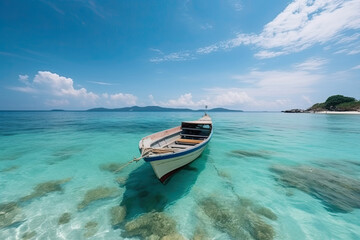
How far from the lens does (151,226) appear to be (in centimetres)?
534

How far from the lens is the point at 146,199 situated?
6934 millimetres

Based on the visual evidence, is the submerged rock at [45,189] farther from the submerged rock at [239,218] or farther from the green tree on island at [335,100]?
the green tree on island at [335,100]

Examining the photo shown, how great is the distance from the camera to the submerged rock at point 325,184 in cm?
666

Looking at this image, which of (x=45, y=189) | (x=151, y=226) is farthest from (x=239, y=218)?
(x=45, y=189)

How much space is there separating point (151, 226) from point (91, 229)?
217 cm

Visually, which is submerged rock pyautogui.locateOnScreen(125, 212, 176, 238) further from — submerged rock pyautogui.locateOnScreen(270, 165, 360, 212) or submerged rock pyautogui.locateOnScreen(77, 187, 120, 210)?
submerged rock pyautogui.locateOnScreen(270, 165, 360, 212)

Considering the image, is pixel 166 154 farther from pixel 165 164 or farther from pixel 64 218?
pixel 64 218

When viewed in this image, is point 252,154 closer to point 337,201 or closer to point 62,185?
point 337,201

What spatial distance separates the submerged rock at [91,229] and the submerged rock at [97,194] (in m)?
1.31

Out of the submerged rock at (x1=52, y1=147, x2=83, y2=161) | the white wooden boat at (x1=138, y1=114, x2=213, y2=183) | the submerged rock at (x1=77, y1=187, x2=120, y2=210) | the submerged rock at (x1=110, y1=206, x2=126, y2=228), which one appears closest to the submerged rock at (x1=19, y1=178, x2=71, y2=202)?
the submerged rock at (x1=77, y1=187, x2=120, y2=210)

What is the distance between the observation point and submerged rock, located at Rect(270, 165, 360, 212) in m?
6.66

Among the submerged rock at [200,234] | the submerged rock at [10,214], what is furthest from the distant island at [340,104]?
the submerged rock at [10,214]

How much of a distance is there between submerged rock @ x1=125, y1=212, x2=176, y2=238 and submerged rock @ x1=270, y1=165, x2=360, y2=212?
22.6ft

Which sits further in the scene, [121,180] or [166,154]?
[121,180]
